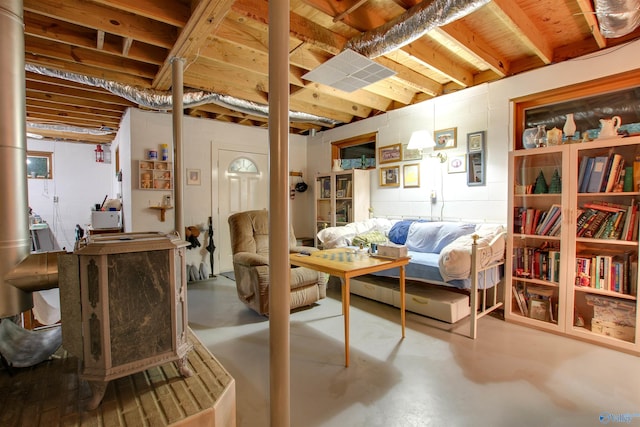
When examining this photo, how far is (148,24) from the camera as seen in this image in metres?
2.46

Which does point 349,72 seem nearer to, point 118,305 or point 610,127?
point 610,127

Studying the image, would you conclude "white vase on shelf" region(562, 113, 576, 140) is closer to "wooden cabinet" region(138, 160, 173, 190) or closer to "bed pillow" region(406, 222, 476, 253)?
"bed pillow" region(406, 222, 476, 253)

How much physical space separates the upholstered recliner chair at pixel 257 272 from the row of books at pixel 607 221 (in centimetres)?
244

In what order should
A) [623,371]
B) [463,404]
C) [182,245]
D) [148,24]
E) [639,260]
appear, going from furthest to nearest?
[148,24] → [639,260] → [623,371] → [463,404] → [182,245]

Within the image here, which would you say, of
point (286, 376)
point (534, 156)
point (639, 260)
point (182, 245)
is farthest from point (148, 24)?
point (639, 260)

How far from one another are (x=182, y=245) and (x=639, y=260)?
10.5 feet

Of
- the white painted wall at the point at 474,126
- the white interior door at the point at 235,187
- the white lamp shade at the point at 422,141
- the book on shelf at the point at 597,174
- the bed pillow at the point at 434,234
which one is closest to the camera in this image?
the book on shelf at the point at 597,174

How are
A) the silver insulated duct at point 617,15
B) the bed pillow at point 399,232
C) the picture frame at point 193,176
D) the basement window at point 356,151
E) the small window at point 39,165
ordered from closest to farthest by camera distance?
the silver insulated duct at point 617,15
the bed pillow at point 399,232
the picture frame at point 193,176
the basement window at point 356,151
the small window at point 39,165

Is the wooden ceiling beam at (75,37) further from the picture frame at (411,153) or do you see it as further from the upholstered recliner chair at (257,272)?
the picture frame at (411,153)

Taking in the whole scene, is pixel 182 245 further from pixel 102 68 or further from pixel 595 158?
pixel 595 158

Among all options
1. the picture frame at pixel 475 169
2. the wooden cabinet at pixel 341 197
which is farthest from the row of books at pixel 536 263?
the wooden cabinet at pixel 341 197

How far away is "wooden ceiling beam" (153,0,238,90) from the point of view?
6.65 feet

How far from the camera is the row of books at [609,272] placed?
7.66 ft

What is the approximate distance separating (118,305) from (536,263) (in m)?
3.29
